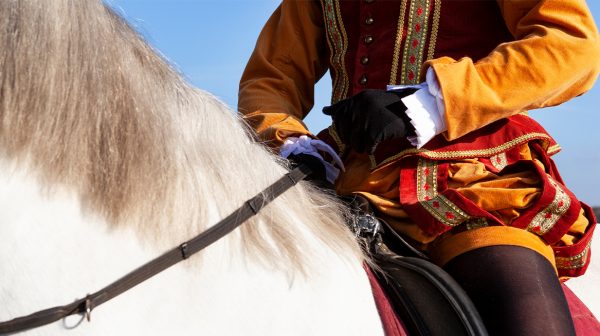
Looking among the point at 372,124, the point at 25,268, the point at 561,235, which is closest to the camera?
the point at 25,268

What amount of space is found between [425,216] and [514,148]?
0.28 meters

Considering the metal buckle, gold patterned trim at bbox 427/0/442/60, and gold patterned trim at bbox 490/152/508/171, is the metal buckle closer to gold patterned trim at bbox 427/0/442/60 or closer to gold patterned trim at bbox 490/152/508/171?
gold patterned trim at bbox 490/152/508/171

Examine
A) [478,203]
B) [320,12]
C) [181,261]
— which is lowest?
[478,203]

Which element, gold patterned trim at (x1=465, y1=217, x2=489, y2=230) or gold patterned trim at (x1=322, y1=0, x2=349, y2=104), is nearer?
gold patterned trim at (x1=465, y1=217, x2=489, y2=230)

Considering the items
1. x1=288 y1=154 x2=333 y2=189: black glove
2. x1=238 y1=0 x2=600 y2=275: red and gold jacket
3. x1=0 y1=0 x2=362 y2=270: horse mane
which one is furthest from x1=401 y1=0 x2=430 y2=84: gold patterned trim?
x1=0 y1=0 x2=362 y2=270: horse mane

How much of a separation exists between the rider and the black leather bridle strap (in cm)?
32

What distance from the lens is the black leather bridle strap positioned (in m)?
1.18

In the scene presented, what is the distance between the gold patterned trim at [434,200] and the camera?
1598 millimetres

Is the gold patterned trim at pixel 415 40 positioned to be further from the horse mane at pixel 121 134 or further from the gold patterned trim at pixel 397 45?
the horse mane at pixel 121 134

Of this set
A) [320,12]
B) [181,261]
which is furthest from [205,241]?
[320,12]

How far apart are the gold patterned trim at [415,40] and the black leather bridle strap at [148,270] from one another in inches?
20.9

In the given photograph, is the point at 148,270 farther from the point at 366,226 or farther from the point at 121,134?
the point at 366,226

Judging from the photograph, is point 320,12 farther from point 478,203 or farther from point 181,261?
point 181,261

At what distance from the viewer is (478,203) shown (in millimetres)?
1606
